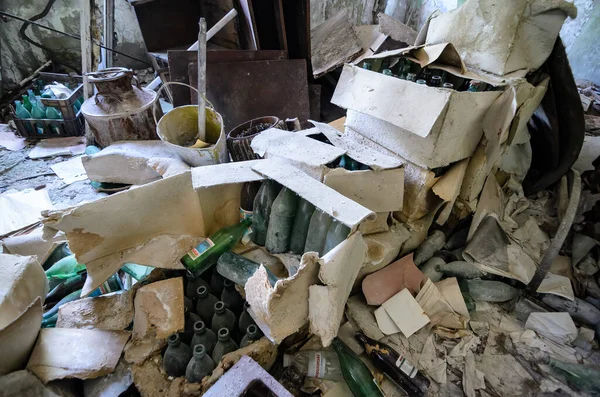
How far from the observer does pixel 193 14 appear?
3.99m

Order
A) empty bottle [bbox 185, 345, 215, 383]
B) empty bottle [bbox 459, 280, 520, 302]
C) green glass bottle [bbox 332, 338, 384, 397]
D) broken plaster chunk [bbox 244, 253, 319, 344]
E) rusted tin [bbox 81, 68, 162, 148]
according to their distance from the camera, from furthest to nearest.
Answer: rusted tin [bbox 81, 68, 162, 148]
empty bottle [bbox 459, 280, 520, 302]
green glass bottle [bbox 332, 338, 384, 397]
empty bottle [bbox 185, 345, 215, 383]
broken plaster chunk [bbox 244, 253, 319, 344]

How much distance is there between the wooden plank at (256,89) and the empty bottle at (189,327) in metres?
1.90

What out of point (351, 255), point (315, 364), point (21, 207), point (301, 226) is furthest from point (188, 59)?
point (315, 364)

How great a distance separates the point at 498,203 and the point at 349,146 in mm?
1143

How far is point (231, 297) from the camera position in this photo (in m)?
1.44

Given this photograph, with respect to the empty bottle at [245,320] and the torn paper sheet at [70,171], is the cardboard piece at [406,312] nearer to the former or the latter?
the empty bottle at [245,320]

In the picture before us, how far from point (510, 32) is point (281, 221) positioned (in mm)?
1656

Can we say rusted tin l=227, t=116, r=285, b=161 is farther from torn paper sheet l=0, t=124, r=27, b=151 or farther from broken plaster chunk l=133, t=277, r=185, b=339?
torn paper sheet l=0, t=124, r=27, b=151

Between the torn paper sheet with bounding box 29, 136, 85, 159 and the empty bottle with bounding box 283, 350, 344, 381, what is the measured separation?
314 centimetres

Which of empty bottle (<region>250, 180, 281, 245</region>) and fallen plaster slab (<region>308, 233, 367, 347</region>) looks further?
empty bottle (<region>250, 180, 281, 245</region>)

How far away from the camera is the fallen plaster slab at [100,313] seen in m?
1.37

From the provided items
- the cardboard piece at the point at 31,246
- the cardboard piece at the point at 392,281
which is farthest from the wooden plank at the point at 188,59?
the cardboard piece at the point at 392,281

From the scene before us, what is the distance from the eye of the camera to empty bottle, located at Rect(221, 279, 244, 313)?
1431 millimetres

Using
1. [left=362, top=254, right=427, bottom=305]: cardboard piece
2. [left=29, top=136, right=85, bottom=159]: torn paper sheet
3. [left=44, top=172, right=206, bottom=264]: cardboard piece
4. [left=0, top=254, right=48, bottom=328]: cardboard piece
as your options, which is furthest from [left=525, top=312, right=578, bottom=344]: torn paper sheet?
[left=29, top=136, right=85, bottom=159]: torn paper sheet
